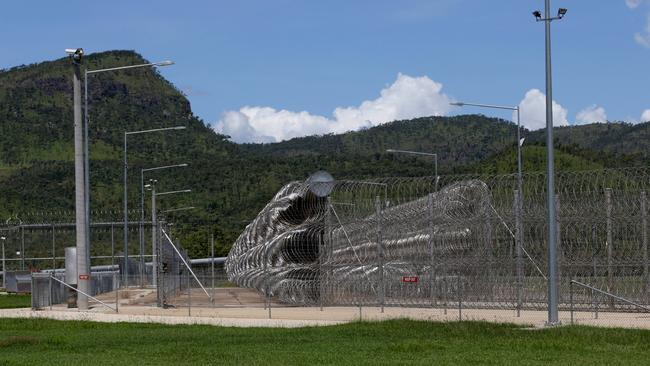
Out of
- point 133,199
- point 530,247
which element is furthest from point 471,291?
point 133,199

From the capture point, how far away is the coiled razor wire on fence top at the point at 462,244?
3161 cm

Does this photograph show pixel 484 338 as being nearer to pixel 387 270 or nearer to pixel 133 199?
pixel 387 270

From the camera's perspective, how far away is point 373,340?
23.5m

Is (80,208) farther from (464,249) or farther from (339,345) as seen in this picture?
(339,345)

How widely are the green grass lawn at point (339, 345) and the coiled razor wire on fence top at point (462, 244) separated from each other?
6.28 meters

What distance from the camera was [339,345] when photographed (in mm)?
22328

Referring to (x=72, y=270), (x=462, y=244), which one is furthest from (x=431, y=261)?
(x=72, y=270)

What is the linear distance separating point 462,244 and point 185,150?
112 meters

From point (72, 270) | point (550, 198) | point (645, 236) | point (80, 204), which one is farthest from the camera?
point (72, 270)

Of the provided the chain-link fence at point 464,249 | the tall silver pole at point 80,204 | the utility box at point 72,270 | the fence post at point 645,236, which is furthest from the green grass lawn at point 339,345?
the utility box at point 72,270

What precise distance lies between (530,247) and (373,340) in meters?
11.1

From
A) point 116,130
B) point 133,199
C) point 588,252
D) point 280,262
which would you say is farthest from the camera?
point 116,130

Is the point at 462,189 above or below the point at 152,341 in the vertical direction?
above

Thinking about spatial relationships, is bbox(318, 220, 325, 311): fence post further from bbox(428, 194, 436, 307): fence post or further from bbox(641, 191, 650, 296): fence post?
bbox(641, 191, 650, 296): fence post
